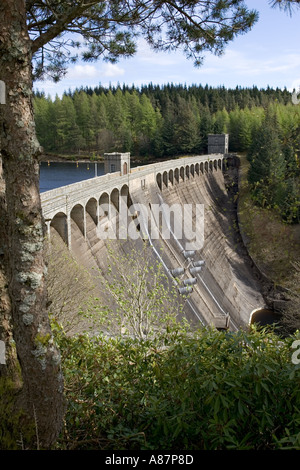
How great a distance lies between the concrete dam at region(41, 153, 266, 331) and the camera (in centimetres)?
2202

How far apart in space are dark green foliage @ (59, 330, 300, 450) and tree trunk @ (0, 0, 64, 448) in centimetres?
60

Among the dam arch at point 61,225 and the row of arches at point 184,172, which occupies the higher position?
the row of arches at point 184,172

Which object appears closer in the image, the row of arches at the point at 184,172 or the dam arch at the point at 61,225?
the dam arch at the point at 61,225

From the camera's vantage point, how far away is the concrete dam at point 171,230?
22.0m

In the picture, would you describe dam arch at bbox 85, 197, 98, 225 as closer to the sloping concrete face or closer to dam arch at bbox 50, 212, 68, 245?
Answer: dam arch at bbox 50, 212, 68, 245

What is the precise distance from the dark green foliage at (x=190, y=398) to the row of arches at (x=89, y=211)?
538 inches

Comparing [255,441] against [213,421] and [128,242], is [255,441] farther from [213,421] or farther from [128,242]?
[128,242]

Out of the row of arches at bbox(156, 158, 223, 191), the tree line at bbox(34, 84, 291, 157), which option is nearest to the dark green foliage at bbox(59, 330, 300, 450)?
the row of arches at bbox(156, 158, 223, 191)

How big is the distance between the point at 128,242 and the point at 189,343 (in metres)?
21.8

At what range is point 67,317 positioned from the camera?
50.3 feet

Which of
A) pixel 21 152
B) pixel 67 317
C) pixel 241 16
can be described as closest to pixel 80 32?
pixel 241 16

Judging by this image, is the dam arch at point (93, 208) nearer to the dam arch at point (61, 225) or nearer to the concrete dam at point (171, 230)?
the concrete dam at point (171, 230)

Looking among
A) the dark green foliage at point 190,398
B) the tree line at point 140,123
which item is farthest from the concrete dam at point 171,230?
the tree line at point 140,123

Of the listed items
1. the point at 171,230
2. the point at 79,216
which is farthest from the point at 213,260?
the point at 79,216
